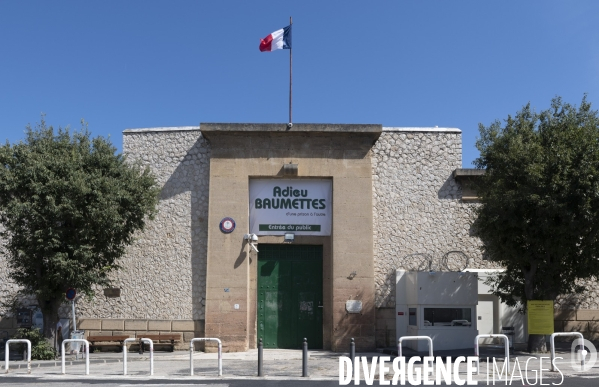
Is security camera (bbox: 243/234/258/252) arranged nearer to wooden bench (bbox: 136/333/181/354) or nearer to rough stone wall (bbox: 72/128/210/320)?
rough stone wall (bbox: 72/128/210/320)

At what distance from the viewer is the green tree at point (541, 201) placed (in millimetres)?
16531

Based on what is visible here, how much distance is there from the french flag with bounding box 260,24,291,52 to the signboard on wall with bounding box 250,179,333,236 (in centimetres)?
464

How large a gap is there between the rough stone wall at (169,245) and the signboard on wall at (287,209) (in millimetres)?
1821

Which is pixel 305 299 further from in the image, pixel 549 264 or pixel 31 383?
pixel 31 383

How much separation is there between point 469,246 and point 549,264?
151 inches

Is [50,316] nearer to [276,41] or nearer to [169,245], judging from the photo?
[169,245]

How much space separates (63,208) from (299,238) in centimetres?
782

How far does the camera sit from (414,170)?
871 inches

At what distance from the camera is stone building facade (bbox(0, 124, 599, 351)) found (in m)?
21.2

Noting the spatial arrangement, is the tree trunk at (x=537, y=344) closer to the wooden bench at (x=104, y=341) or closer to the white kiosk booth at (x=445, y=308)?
the white kiosk booth at (x=445, y=308)

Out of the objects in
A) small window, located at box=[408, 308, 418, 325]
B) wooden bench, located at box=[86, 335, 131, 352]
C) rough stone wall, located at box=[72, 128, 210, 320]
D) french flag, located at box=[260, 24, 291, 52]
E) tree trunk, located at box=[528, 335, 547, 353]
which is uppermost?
french flag, located at box=[260, 24, 291, 52]

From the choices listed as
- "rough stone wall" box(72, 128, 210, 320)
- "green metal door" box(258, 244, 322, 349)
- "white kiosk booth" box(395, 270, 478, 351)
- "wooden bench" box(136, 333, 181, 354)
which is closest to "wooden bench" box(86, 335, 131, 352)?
"wooden bench" box(136, 333, 181, 354)

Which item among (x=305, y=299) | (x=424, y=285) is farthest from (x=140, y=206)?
(x=424, y=285)

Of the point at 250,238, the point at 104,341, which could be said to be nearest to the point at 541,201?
the point at 250,238
